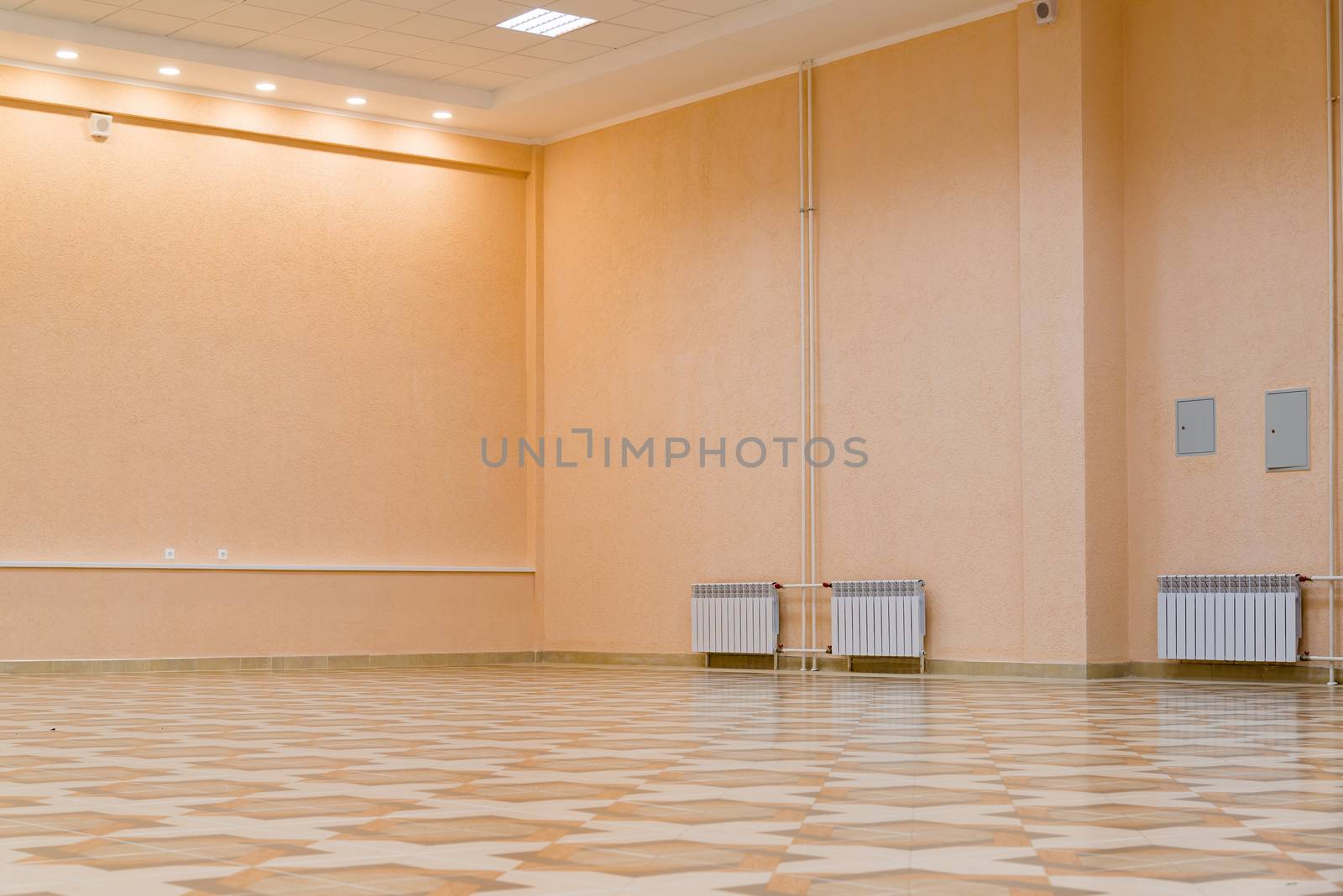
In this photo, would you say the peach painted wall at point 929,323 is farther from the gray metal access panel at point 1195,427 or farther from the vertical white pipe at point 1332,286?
the vertical white pipe at point 1332,286

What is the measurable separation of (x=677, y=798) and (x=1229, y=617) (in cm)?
746

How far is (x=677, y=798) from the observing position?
4.80 meters

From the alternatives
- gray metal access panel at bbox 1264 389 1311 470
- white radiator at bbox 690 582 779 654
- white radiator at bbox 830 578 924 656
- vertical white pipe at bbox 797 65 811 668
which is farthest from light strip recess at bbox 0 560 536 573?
gray metal access panel at bbox 1264 389 1311 470

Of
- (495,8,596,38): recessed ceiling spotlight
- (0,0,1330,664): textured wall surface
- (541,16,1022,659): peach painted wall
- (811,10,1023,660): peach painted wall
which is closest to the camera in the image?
(0,0,1330,664): textured wall surface

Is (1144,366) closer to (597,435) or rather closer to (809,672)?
(809,672)

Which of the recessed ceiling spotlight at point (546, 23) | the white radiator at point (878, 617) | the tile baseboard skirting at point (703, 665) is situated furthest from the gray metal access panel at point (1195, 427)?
the recessed ceiling spotlight at point (546, 23)

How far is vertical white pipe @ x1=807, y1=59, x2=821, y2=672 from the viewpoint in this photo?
1366 centimetres

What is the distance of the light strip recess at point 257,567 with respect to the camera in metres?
13.5

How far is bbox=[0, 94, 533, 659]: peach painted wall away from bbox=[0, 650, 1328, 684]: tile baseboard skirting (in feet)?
0.41

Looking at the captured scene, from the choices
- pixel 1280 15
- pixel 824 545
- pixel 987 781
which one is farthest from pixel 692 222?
pixel 987 781

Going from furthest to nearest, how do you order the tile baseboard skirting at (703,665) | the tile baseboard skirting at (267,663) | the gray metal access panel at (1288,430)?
the tile baseboard skirting at (267,663) → the tile baseboard skirting at (703,665) → the gray metal access panel at (1288,430)

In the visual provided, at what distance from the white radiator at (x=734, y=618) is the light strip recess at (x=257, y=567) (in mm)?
2546

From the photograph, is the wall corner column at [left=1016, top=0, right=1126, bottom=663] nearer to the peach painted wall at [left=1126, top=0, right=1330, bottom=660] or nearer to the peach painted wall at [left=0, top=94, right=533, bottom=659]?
the peach painted wall at [left=1126, top=0, right=1330, bottom=660]

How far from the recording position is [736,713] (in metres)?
8.58
